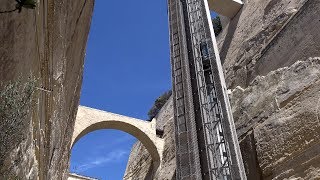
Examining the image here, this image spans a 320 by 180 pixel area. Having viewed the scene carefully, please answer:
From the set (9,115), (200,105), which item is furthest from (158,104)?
(9,115)

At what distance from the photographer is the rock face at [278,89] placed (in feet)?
20.2

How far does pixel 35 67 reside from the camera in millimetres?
2719

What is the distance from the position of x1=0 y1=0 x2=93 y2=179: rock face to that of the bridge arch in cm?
741

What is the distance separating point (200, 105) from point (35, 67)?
501 cm

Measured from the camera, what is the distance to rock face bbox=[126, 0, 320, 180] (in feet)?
20.2

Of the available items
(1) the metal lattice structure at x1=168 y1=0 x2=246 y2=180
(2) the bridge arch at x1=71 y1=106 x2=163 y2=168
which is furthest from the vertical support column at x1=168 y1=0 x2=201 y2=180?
(2) the bridge arch at x1=71 y1=106 x2=163 y2=168

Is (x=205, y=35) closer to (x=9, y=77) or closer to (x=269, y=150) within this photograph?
(x=269, y=150)

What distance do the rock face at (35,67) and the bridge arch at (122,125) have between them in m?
7.41

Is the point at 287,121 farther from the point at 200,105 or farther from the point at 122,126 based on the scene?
the point at 122,126

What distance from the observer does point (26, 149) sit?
2791mm

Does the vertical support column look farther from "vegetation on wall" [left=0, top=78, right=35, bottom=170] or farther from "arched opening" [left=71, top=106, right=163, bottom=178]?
"vegetation on wall" [left=0, top=78, right=35, bottom=170]

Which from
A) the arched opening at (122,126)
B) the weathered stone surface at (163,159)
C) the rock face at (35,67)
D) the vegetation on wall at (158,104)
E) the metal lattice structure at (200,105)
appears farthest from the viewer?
the vegetation on wall at (158,104)

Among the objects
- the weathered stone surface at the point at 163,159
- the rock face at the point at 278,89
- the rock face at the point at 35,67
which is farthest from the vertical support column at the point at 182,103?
the weathered stone surface at the point at 163,159

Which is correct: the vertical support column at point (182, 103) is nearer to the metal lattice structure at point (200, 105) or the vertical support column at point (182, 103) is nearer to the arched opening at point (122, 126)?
the metal lattice structure at point (200, 105)
